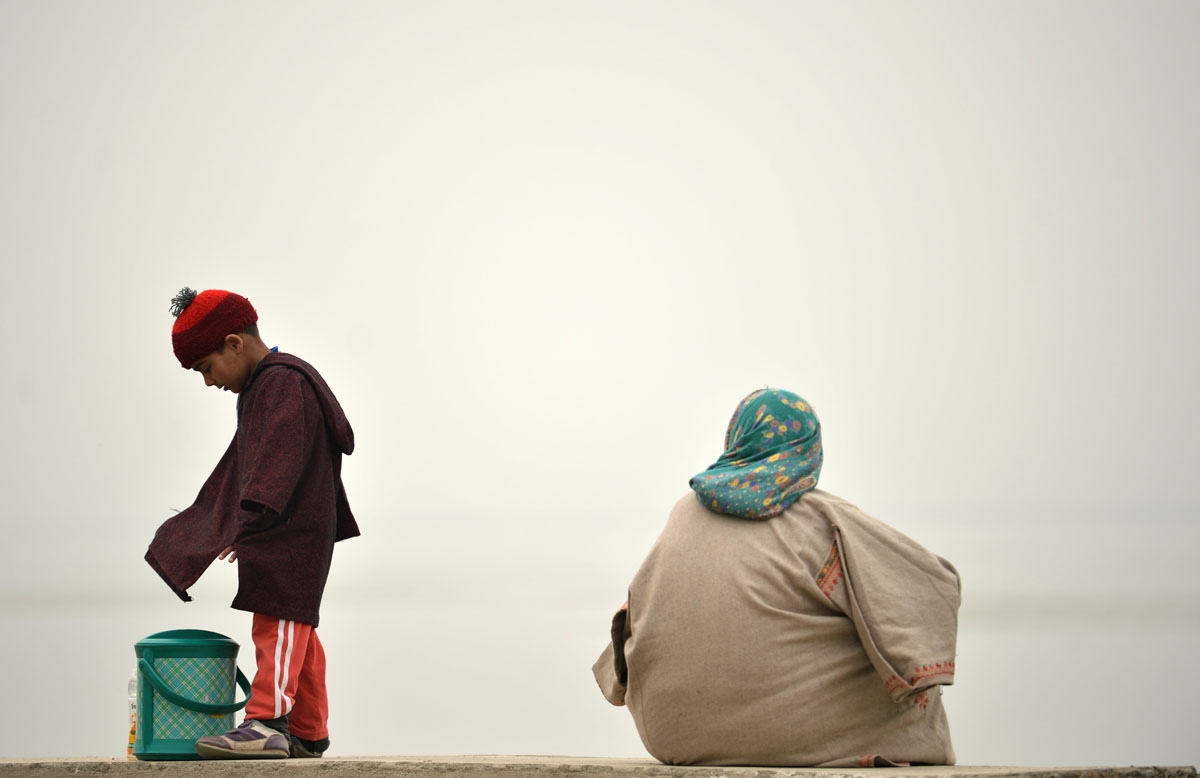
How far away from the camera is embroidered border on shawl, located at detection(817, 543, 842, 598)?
10.4 feet

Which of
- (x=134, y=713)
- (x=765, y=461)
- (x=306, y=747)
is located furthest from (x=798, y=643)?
(x=134, y=713)

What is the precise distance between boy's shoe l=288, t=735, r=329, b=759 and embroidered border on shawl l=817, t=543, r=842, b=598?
1554 millimetres

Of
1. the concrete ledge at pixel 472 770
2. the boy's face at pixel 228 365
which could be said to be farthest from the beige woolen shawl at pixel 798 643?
the boy's face at pixel 228 365

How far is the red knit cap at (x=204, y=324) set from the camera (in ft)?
12.1

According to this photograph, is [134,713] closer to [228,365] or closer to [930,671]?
[228,365]

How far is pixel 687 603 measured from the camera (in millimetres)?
3219

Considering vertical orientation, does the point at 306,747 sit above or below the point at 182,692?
below

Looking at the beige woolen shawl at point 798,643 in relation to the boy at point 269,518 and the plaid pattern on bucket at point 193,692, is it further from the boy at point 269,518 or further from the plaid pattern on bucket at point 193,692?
the plaid pattern on bucket at point 193,692

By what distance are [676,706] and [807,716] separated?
33 cm

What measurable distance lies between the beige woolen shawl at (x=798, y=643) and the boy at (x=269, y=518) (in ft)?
3.24

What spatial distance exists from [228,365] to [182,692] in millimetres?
948

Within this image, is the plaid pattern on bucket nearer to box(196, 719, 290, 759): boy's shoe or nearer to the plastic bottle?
the plastic bottle

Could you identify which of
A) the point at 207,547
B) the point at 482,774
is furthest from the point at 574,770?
the point at 207,547

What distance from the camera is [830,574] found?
319 centimetres
